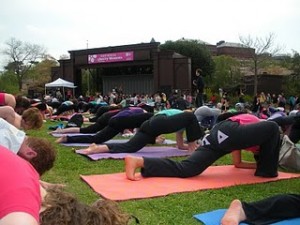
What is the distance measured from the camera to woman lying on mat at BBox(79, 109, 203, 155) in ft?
20.0

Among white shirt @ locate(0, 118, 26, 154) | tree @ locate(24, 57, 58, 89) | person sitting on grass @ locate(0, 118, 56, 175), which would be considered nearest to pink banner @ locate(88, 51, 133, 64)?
tree @ locate(24, 57, 58, 89)

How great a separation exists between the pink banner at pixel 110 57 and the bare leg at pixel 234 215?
1327 inches

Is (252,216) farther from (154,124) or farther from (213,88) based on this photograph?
(213,88)

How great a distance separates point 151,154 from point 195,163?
1.99m

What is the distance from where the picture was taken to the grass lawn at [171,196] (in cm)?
351

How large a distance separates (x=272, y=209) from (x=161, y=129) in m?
2.91

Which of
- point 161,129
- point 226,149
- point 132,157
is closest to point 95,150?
→ point 161,129

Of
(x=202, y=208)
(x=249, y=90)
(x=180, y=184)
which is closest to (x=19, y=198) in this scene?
(x=202, y=208)

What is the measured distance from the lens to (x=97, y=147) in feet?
21.9

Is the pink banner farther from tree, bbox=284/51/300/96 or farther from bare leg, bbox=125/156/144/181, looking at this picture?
bare leg, bbox=125/156/144/181

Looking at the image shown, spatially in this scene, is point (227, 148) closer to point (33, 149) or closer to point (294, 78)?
point (33, 149)

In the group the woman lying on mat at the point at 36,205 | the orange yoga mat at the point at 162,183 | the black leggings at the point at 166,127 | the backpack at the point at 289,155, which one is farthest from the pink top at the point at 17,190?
the backpack at the point at 289,155

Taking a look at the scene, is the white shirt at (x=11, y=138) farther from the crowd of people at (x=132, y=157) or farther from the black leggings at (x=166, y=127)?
the black leggings at (x=166, y=127)

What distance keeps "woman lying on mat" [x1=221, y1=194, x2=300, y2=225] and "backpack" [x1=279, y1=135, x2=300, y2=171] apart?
229 cm
